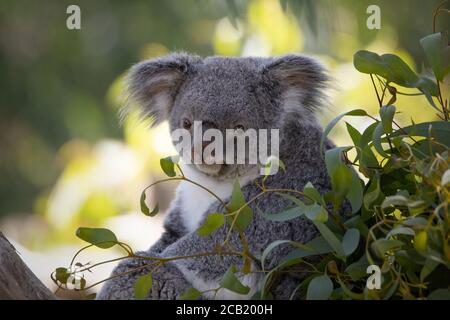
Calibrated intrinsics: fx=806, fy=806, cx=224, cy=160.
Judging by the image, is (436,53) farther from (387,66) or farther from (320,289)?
(320,289)

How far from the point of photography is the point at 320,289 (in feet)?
10.9

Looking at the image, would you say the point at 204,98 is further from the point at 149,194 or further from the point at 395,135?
the point at 149,194

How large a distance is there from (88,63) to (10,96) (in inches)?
66.4

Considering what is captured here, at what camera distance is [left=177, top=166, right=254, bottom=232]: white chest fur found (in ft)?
15.0

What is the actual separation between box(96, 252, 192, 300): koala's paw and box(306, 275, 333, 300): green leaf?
96cm

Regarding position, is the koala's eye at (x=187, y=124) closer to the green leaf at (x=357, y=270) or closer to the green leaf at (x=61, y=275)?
the green leaf at (x=61, y=275)

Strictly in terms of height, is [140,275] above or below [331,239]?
below

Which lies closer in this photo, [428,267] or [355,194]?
[428,267]

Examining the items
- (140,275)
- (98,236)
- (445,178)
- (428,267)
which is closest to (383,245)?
(428,267)

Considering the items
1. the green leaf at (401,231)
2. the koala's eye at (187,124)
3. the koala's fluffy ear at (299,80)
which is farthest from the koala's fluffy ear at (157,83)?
the green leaf at (401,231)

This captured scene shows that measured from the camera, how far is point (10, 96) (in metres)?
16.1

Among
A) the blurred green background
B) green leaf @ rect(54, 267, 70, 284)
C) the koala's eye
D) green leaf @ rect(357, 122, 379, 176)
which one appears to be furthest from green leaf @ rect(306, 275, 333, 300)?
the blurred green background

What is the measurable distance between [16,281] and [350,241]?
1.50m

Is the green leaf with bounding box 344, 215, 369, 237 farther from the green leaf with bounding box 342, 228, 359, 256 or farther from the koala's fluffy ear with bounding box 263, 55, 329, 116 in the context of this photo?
the koala's fluffy ear with bounding box 263, 55, 329, 116
